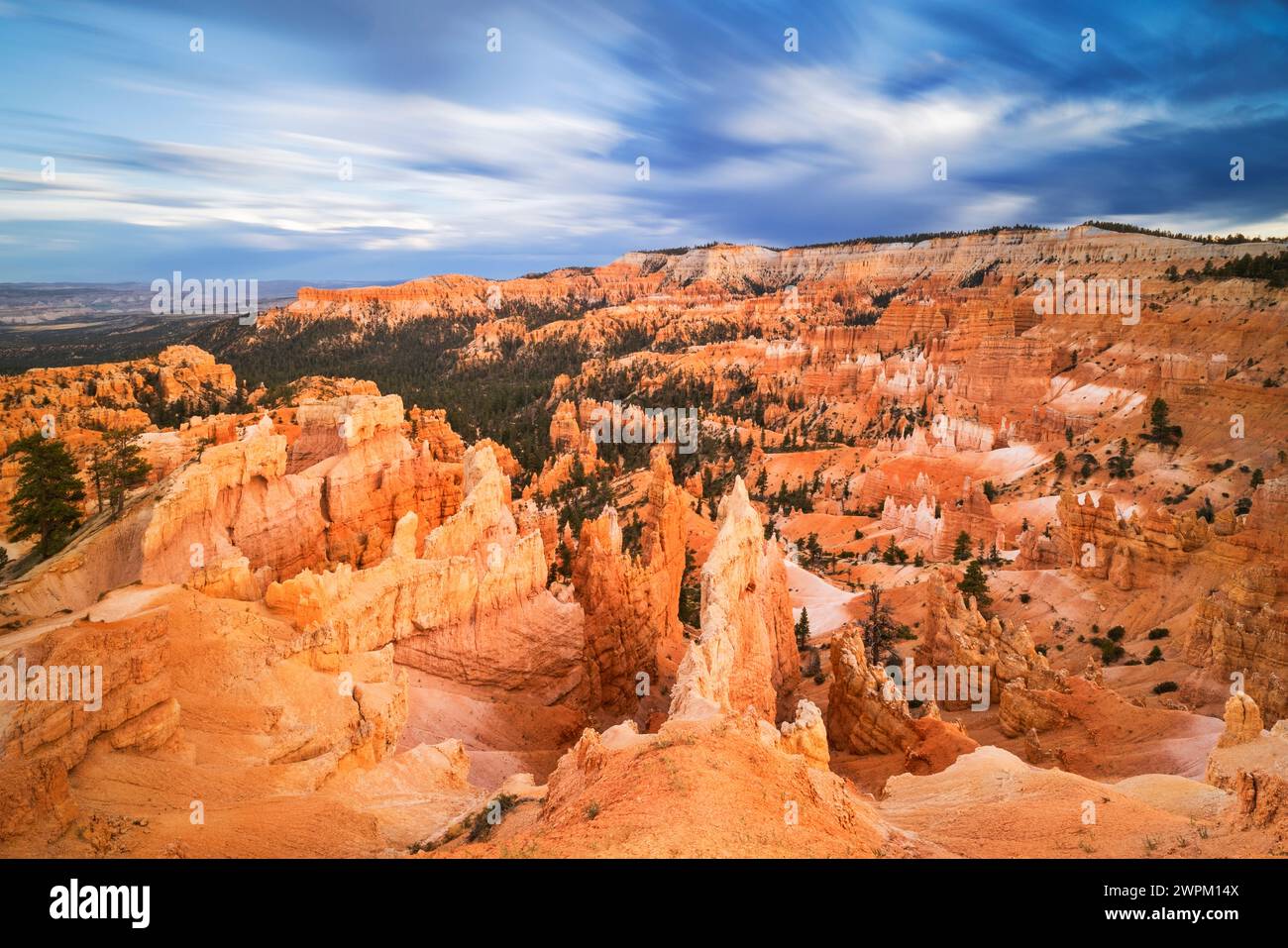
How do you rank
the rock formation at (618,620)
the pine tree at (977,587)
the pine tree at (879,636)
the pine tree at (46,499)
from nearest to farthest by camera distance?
1. the pine tree at (46,499)
2. the rock formation at (618,620)
3. the pine tree at (879,636)
4. the pine tree at (977,587)

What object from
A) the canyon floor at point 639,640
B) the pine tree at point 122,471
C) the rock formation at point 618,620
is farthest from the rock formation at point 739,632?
the pine tree at point 122,471

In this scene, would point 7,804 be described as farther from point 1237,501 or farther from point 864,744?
point 1237,501

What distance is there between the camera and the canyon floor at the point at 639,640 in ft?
30.9

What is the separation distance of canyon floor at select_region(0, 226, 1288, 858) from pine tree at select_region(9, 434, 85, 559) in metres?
0.62

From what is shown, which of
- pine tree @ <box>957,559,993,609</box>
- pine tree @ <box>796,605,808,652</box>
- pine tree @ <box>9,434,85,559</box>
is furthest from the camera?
pine tree @ <box>796,605,808,652</box>

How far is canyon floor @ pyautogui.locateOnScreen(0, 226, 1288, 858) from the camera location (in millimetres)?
9414

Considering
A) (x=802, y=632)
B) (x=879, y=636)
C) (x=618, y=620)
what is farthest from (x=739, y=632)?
(x=802, y=632)

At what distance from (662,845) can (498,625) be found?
52.4ft

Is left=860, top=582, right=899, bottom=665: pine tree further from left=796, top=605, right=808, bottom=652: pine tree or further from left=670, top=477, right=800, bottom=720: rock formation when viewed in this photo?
left=670, top=477, right=800, bottom=720: rock formation

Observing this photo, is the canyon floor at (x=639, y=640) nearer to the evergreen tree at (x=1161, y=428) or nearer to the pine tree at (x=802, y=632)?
the pine tree at (x=802, y=632)

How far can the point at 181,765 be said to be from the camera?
10750 millimetres

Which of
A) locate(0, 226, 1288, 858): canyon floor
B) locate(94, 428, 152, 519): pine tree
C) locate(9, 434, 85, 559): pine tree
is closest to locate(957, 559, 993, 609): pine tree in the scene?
locate(0, 226, 1288, 858): canyon floor

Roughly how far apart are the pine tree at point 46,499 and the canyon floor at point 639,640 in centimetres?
62

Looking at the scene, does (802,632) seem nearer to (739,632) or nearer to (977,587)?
(977,587)
